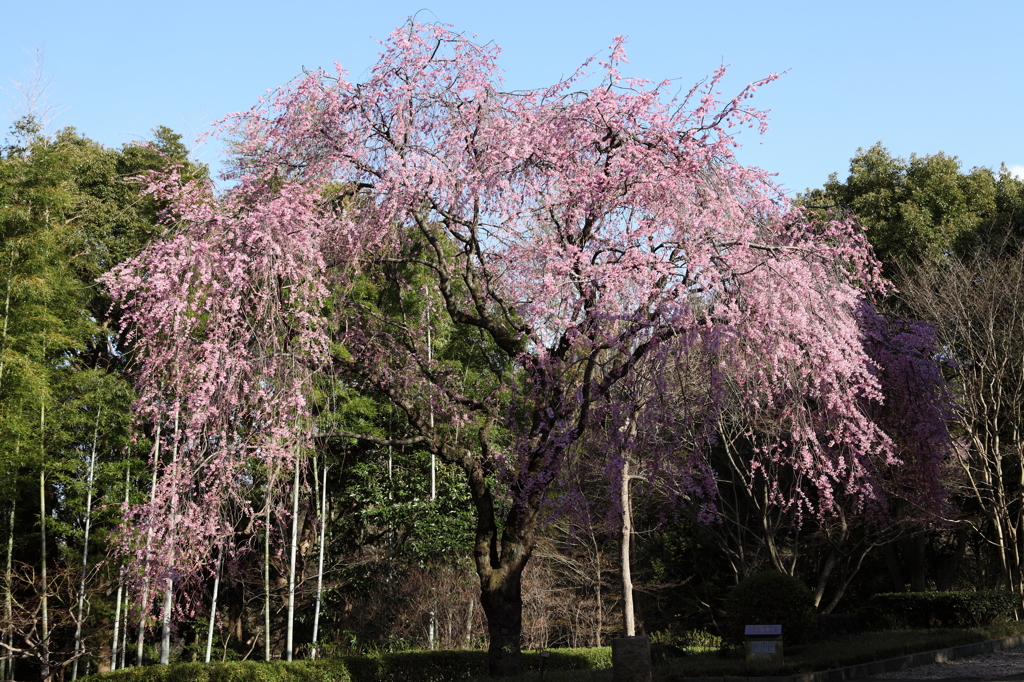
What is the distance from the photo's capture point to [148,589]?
26.5 feet

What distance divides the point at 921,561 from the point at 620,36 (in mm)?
14493

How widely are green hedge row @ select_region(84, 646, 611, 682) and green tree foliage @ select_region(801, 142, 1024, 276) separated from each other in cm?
1256

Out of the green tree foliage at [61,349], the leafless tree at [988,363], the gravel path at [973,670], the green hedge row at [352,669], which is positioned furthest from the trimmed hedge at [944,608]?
the green tree foliage at [61,349]

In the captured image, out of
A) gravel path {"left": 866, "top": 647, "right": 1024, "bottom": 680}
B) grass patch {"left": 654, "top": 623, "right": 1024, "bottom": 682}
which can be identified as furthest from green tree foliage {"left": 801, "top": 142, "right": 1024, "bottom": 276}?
gravel path {"left": 866, "top": 647, "right": 1024, "bottom": 680}

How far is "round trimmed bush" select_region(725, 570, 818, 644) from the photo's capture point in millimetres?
12289

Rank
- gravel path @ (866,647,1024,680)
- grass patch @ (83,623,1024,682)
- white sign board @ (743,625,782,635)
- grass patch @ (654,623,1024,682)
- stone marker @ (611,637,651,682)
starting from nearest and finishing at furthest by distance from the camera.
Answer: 1. stone marker @ (611,637,651,682)
2. gravel path @ (866,647,1024,680)
3. grass patch @ (654,623,1024,682)
4. grass patch @ (83,623,1024,682)
5. white sign board @ (743,625,782,635)

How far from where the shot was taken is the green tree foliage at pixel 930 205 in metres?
19.9

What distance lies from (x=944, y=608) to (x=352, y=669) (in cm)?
1033

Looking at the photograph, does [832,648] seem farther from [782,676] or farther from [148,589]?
[148,589]

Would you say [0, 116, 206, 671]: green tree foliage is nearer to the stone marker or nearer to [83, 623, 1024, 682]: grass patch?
[83, 623, 1024, 682]: grass patch

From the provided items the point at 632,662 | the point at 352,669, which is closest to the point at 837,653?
the point at 632,662

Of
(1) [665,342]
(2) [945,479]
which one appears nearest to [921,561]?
(2) [945,479]

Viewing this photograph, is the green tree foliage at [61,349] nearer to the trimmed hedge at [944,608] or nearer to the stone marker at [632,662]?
the stone marker at [632,662]

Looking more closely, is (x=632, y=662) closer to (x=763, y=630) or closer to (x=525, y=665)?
(x=763, y=630)
